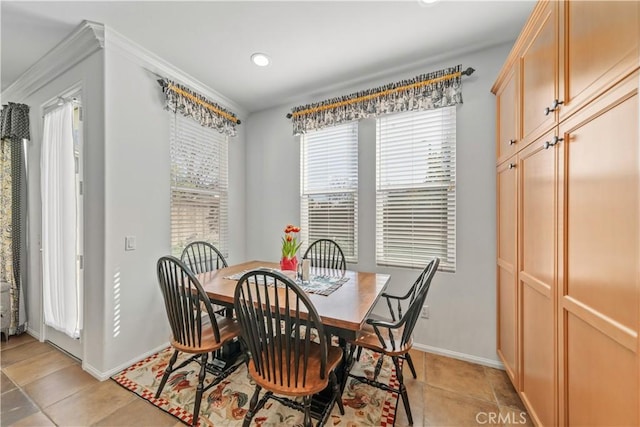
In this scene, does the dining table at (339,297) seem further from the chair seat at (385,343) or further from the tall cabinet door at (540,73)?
the tall cabinet door at (540,73)

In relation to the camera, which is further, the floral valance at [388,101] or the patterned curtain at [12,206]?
the patterned curtain at [12,206]

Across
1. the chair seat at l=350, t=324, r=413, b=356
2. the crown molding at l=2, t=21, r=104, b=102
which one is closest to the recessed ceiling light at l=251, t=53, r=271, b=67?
the crown molding at l=2, t=21, r=104, b=102

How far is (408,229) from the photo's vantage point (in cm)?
252

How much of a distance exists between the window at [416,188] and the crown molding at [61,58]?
2493mm

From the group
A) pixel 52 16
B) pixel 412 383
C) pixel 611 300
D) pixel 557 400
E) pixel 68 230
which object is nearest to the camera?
pixel 611 300

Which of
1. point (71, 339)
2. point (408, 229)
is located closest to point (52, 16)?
point (71, 339)

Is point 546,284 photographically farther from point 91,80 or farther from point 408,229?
point 91,80

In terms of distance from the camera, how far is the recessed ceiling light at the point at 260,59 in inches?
90.7

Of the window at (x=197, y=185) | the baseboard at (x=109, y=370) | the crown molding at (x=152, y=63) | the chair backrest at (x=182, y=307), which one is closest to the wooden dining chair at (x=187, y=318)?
the chair backrest at (x=182, y=307)

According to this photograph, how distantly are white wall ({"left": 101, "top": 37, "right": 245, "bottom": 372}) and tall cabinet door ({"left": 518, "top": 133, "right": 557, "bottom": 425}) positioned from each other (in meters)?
2.90

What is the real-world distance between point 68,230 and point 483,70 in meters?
3.96

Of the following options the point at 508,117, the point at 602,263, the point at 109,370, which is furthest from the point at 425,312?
the point at 109,370

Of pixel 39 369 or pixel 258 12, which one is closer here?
pixel 258 12

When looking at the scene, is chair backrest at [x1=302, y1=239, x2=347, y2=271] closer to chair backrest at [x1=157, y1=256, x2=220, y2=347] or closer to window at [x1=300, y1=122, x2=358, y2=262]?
window at [x1=300, y1=122, x2=358, y2=262]
